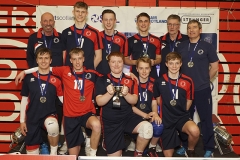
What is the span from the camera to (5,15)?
738 centimetres

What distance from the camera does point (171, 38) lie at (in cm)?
623

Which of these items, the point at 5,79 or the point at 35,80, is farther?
the point at 5,79

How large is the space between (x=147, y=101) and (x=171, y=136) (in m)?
0.59

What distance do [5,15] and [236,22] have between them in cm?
456

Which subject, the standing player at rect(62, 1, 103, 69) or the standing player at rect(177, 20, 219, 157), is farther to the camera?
the standing player at rect(62, 1, 103, 69)

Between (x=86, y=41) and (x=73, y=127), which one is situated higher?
(x=86, y=41)

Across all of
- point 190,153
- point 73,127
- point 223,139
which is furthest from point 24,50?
point 223,139

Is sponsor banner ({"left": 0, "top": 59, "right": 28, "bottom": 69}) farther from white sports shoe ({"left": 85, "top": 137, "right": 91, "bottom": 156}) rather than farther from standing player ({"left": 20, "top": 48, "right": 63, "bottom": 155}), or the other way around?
white sports shoe ({"left": 85, "top": 137, "right": 91, "bottom": 156})

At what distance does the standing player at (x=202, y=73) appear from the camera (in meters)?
5.50

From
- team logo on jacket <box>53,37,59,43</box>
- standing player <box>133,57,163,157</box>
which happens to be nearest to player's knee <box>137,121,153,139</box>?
standing player <box>133,57,163,157</box>

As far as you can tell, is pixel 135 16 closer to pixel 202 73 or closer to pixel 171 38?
pixel 171 38

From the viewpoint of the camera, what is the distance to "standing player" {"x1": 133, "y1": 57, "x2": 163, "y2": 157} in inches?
204

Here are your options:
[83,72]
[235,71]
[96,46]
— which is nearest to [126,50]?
[96,46]

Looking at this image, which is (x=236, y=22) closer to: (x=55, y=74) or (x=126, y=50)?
(x=126, y=50)
